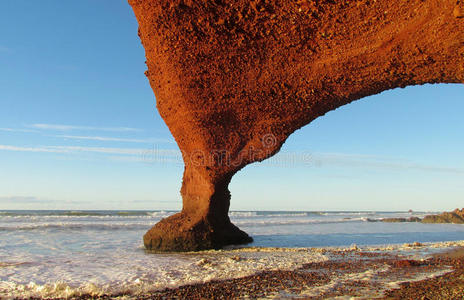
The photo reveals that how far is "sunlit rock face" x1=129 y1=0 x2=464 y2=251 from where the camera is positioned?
19.9 feet

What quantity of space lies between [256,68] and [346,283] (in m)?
5.14

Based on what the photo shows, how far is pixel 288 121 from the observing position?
8852mm

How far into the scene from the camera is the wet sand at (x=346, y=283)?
407 centimetres

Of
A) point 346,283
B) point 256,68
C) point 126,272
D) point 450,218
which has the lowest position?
point 450,218

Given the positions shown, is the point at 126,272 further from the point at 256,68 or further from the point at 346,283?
the point at 256,68

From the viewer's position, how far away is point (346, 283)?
4664 millimetres

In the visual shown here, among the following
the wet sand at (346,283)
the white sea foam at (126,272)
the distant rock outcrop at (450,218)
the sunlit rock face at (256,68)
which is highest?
the sunlit rock face at (256,68)

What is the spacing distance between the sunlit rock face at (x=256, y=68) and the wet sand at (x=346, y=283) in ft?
12.2

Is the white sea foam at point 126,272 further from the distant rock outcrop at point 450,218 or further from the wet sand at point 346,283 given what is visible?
the distant rock outcrop at point 450,218

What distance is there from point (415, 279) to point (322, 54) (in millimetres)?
4661

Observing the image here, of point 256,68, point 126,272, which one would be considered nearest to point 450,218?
point 256,68

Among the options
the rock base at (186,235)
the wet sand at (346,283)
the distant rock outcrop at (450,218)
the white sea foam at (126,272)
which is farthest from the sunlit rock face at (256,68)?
the distant rock outcrop at (450,218)

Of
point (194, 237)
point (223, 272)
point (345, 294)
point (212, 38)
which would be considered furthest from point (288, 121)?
point (345, 294)

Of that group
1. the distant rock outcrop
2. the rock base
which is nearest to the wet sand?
the rock base
